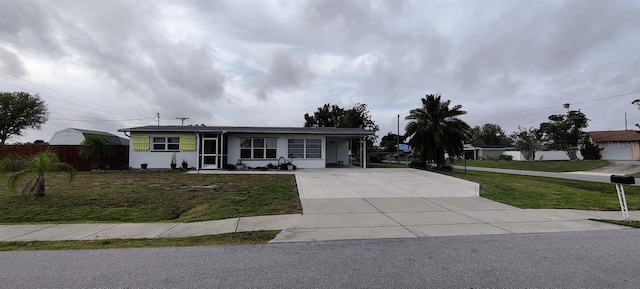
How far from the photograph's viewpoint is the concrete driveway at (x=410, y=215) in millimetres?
6477

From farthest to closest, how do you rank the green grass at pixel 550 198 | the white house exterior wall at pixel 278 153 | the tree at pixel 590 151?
the tree at pixel 590 151
the white house exterior wall at pixel 278 153
the green grass at pixel 550 198

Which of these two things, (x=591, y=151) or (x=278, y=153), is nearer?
(x=278, y=153)

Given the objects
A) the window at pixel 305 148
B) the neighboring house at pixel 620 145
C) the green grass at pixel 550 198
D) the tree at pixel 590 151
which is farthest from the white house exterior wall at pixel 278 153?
the neighboring house at pixel 620 145

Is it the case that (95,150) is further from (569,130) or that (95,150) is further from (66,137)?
(569,130)

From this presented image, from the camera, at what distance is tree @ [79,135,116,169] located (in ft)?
63.0

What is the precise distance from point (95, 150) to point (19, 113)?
2875 cm

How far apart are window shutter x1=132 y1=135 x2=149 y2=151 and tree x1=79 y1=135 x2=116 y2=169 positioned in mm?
1562

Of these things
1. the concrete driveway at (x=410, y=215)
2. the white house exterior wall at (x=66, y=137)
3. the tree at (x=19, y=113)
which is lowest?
the concrete driveway at (x=410, y=215)

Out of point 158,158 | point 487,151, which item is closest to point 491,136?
point 487,151

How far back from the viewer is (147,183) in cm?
1325

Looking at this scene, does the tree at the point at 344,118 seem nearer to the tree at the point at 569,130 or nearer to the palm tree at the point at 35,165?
the tree at the point at 569,130

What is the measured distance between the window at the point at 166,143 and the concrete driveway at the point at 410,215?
452 inches

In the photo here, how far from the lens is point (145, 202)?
9.72 m

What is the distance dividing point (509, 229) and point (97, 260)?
7.36 meters
